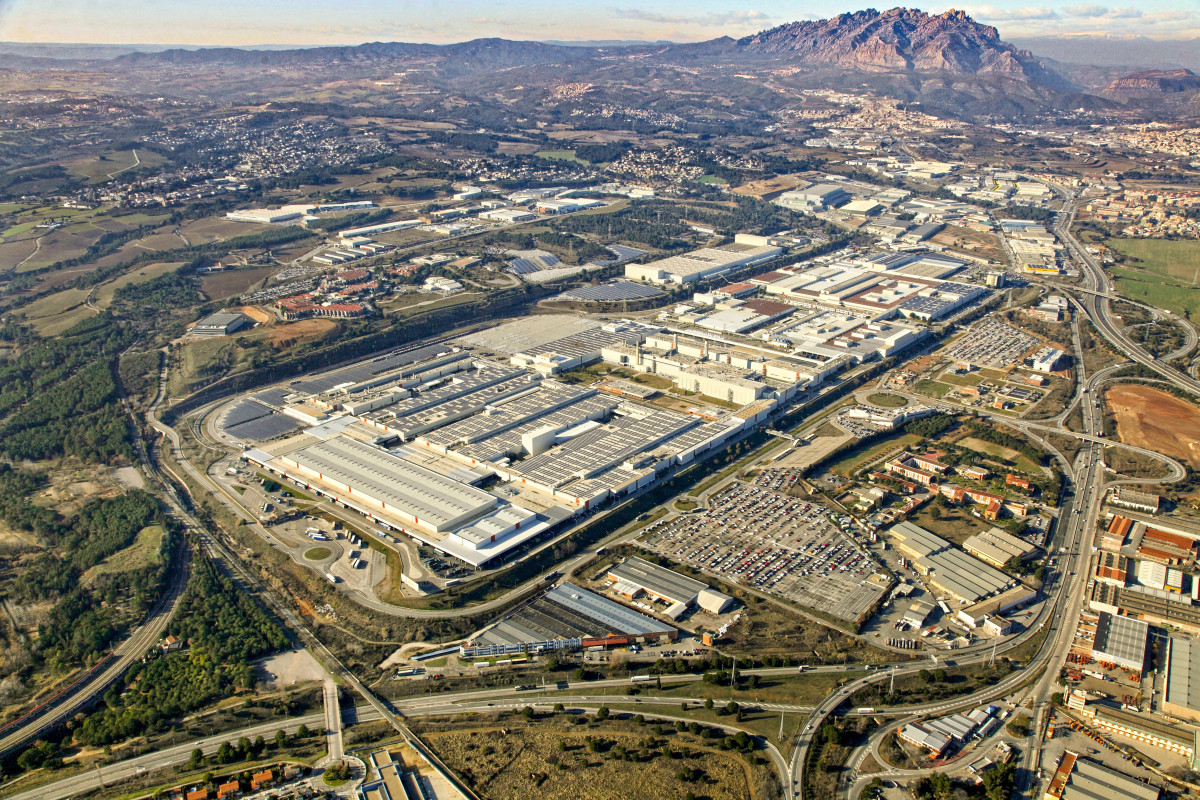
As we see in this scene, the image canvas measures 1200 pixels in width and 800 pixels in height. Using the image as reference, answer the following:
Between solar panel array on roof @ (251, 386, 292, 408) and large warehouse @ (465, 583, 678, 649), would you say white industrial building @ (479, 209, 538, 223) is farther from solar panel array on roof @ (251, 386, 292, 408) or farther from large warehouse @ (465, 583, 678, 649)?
large warehouse @ (465, 583, 678, 649)

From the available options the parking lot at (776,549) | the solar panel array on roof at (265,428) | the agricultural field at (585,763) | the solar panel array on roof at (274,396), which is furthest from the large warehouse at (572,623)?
the solar panel array on roof at (274,396)

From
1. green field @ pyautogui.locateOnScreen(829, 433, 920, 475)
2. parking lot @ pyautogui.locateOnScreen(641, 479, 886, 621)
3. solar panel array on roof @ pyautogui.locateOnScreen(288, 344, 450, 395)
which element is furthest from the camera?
solar panel array on roof @ pyautogui.locateOnScreen(288, 344, 450, 395)

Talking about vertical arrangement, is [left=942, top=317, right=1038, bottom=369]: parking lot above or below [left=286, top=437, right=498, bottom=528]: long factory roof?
below

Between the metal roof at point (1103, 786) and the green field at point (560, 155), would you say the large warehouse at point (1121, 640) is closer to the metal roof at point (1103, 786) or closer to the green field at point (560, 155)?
the metal roof at point (1103, 786)

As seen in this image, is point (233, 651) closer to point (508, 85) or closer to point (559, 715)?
point (559, 715)

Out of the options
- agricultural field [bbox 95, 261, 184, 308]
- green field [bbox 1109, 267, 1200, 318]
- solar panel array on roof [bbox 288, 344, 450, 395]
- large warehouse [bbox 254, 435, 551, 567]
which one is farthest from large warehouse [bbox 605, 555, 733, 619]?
green field [bbox 1109, 267, 1200, 318]

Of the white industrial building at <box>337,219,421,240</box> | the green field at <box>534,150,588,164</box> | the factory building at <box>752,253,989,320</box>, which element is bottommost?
the factory building at <box>752,253,989,320</box>
